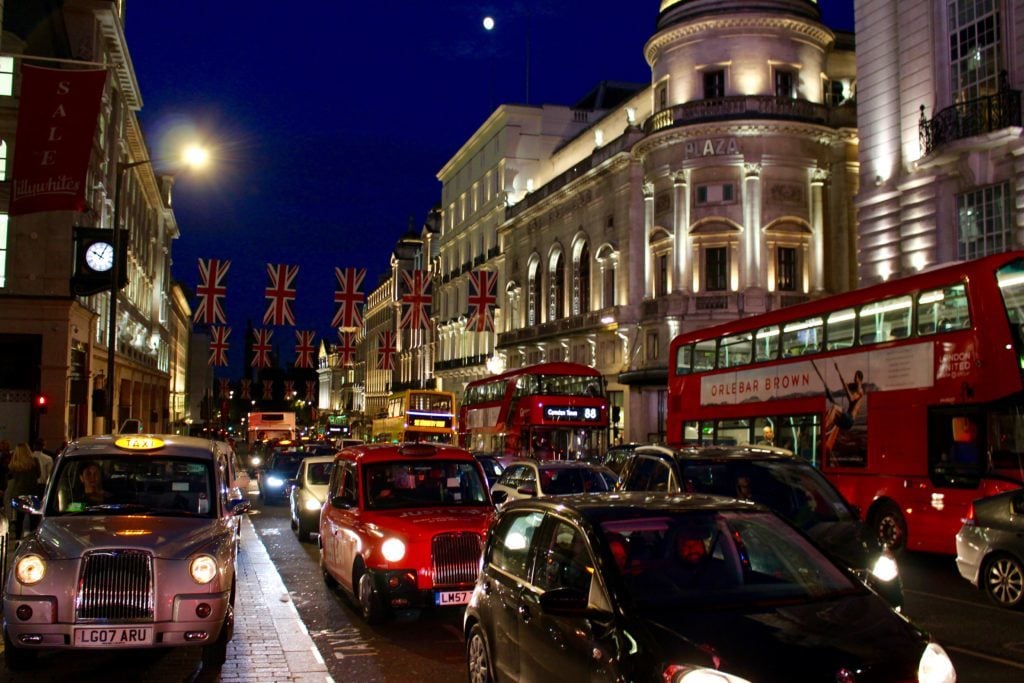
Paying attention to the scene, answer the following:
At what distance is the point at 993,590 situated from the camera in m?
12.1

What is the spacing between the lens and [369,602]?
35.4 ft

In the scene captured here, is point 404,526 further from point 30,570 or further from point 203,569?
point 30,570

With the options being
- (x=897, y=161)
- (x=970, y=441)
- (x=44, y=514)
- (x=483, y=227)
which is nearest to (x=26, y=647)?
(x=44, y=514)

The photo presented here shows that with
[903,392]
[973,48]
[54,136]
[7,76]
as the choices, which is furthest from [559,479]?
[7,76]

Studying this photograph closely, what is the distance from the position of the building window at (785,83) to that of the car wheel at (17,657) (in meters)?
41.6

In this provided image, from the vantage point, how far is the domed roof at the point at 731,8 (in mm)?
43625

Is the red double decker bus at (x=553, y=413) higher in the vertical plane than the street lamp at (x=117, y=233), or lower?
lower

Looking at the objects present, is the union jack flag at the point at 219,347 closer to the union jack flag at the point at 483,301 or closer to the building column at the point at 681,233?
the union jack flag at the point at 483,301

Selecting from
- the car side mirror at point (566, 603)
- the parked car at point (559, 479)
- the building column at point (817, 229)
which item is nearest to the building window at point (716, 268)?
the building column at point (817, 229)

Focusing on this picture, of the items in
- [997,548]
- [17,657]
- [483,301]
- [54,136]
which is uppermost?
[483,301]

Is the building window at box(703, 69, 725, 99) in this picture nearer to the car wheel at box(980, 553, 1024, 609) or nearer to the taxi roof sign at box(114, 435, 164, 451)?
the car wheel at box(980, 553, 1024, 609)

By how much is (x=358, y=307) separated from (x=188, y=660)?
30.7 metres

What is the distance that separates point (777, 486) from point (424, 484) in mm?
4146

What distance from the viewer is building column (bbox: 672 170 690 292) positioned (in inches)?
1737
